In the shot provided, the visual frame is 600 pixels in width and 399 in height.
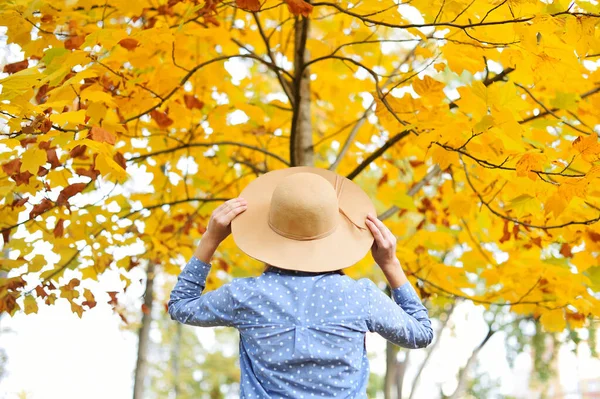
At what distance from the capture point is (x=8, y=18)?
2.19 meters

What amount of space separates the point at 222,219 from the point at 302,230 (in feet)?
0.81

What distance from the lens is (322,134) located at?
440 centimetres

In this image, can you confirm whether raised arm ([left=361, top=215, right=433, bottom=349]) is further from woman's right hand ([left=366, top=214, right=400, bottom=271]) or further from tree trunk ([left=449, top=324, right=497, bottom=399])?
tree trunk ([left=449, top=324, right=497, bottom=399])

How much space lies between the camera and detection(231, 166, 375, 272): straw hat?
170 centimetres

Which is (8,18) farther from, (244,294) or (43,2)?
(244,294)

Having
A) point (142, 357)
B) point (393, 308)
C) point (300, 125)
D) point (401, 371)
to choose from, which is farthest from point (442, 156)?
point (142, 357)

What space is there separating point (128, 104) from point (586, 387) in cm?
2751

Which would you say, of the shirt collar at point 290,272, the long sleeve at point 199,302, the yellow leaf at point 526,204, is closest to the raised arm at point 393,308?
the shirt collar at point 290,272

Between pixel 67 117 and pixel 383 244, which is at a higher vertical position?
pixel 67 117

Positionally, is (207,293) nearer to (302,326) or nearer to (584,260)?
(302,326)

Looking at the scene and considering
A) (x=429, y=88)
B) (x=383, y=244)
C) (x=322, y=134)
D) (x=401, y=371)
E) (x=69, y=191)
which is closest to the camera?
(x=383, y=244)

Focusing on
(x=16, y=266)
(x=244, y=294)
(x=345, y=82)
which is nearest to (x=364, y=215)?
(x=244, y=294)

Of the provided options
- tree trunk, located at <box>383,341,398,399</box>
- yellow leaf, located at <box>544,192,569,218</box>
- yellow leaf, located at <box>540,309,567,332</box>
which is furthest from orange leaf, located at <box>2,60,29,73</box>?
tree trunk, located at <box>383,341,398,399</box>

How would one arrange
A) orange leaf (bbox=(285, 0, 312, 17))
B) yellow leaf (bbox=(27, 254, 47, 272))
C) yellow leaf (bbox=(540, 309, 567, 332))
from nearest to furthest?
orange leaf (bbox=(285, 0, 312, 17)) → yellow leaf (bbox=(27, 254, 47, 272)) → yellow leaf (bbox=(540, 309, 567, 332))
